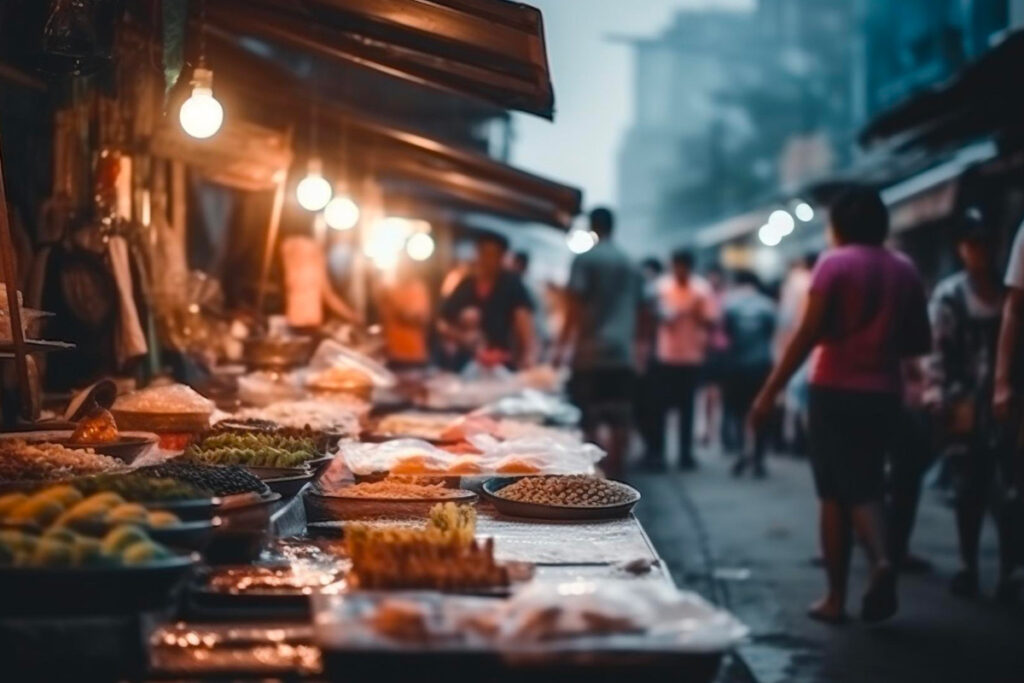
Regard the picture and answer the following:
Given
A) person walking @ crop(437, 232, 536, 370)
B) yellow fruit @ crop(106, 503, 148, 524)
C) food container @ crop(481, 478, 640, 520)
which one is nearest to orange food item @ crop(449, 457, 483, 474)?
food container @ crop(481, 478, 640, 520)

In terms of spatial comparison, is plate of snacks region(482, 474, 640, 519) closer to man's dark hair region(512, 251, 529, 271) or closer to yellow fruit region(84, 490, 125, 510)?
yellow fruit region(84, 490, 125, 510)

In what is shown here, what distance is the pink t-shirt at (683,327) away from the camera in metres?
16.5

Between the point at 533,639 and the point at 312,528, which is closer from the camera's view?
the point at 533,639

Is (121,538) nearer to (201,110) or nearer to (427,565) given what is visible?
(427,565)

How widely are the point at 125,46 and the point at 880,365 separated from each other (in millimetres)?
4797

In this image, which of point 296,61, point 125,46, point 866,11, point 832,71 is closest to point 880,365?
point 125,46

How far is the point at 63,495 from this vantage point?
333cm

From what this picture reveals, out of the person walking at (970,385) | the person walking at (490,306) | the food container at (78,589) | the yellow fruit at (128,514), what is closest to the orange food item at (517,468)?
the yellow fruit at (128,514)

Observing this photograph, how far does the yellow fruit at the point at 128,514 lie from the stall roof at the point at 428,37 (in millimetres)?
3031

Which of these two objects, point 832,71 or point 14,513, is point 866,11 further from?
point 832,71

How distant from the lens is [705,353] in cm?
1772

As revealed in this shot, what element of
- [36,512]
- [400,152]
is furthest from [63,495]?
[400,152]

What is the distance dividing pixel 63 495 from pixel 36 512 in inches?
4.8

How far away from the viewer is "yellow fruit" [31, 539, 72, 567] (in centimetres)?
297
